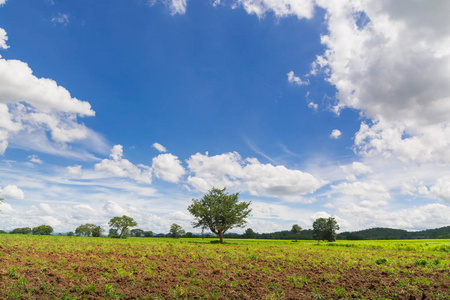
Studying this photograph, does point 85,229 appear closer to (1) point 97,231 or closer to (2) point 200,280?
(1) point 97,231

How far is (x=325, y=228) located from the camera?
8800 cm

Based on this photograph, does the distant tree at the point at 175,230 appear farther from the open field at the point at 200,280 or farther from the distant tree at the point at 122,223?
the open field at the point at 200,280

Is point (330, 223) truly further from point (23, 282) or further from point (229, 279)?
point (23, 282)

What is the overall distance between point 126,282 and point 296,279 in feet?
31.3

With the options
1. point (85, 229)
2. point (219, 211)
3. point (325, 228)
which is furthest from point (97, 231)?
point (325, 228)

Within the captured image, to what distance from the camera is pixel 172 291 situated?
10930mm

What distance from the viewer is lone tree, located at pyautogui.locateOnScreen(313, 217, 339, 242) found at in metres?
86.5

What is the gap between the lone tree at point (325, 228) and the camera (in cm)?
8650

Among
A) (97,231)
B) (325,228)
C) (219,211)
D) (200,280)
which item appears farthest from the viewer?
(97,231)

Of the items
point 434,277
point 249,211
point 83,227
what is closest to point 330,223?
point 249,211

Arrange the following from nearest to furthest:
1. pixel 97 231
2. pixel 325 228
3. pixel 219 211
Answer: pixel 219 211
pixel 325 228
pixel 97 231

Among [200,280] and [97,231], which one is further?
[97,231]

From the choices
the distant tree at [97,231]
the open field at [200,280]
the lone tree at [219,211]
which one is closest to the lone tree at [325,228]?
the lone tree at [219,211]

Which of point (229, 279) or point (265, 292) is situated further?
point (229, 279)
